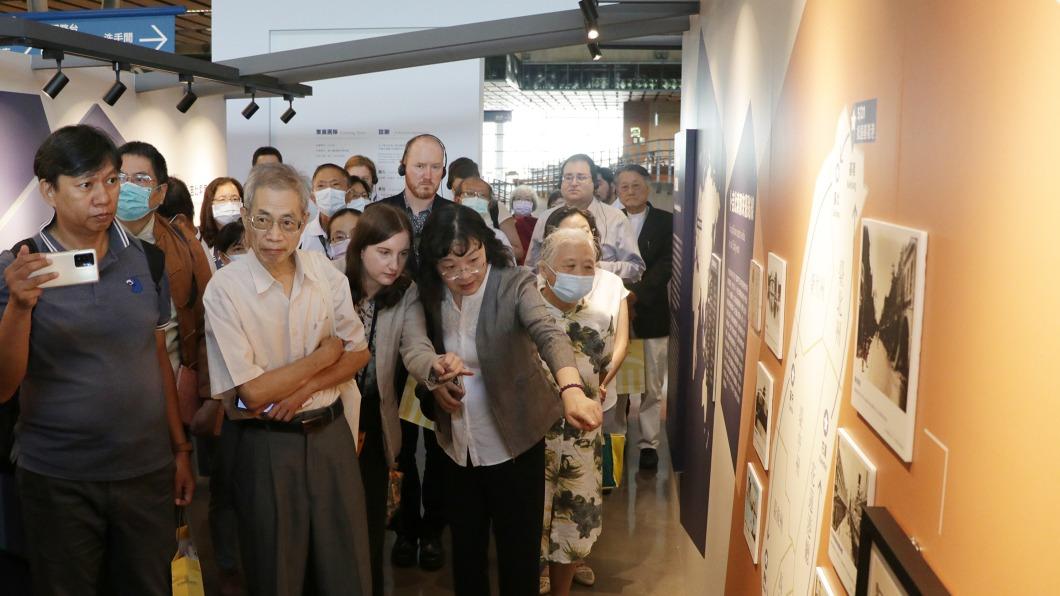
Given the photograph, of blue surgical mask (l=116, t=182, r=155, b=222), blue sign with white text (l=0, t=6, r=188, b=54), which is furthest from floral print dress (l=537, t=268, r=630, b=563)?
blue sign with white text (l=0, t=6, r=188, b=54)

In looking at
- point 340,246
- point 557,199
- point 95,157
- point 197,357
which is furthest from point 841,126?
point 557,199

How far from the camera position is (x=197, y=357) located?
145 inches

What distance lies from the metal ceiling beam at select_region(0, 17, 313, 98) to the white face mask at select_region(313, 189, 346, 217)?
1.34m

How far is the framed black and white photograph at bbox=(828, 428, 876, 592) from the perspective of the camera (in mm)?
1313

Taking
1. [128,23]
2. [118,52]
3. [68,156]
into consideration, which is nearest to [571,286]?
[68,156]

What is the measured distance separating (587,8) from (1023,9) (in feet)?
13.2

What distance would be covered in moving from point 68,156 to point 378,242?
108cm

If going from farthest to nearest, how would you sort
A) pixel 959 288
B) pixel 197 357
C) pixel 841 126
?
pixel 197 357 < pixel 841 126 < pixel 959 288

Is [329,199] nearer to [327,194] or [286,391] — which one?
[327,194]

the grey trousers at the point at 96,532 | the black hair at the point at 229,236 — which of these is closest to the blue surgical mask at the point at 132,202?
the black hair at the point at 229,236

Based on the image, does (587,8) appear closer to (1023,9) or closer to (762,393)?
(762,393)

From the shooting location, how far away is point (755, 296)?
8.14 ft

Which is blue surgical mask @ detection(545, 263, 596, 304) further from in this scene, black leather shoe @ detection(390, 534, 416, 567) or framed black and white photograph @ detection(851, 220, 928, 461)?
framed black and white photograph @ detection(851, 220, 928, 461)

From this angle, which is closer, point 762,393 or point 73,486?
point 762,393
